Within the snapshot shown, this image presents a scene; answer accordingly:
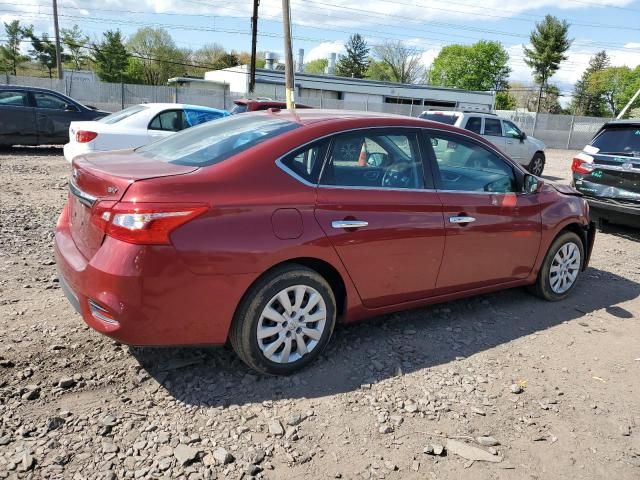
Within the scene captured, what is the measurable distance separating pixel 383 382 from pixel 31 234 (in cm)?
448

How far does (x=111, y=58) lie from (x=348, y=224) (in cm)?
6213

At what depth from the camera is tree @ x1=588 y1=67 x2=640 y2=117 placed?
265 ft

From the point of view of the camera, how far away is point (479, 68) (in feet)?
284

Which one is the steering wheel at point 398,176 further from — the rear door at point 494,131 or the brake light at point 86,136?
the rear door at point 494,131

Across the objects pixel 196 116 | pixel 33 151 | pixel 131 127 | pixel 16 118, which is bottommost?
pixel 33 151

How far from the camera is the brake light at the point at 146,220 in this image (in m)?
2.79

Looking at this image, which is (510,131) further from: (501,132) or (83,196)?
(83,196)

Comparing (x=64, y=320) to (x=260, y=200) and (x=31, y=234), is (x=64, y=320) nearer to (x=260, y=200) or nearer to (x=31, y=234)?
(x=260, y=200)

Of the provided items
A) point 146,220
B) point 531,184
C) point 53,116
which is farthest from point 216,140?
A: point 53,116

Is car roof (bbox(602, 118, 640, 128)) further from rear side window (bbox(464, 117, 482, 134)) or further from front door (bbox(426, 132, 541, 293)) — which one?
rear side window (bbox(464, 117, 482, 134))

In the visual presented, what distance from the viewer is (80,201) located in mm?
3229

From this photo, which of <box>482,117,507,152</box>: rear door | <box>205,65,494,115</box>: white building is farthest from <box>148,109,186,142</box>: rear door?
<box>205,65,494,115</box>: white building

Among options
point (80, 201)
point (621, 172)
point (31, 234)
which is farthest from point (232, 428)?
point (621, 172)

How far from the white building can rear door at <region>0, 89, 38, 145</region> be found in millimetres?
28691
